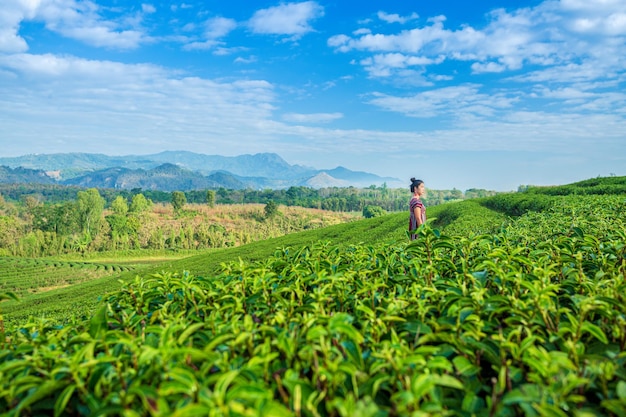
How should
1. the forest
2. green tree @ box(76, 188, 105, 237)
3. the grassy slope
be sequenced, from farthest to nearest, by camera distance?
green tree @ box(76, 188, 105, 237)
the forest
the grassy slope

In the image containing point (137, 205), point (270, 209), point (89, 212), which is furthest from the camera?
point (270, 209)

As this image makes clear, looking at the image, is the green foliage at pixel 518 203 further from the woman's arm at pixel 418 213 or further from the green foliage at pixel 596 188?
the woman's arm at pixel 418 213

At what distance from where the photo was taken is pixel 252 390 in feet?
3.06

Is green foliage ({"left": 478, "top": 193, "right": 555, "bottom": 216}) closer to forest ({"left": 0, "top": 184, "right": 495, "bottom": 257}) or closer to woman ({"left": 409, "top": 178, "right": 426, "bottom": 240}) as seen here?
woman ({"left": 409, "top": 178, "right": 426, "bottom": 240})

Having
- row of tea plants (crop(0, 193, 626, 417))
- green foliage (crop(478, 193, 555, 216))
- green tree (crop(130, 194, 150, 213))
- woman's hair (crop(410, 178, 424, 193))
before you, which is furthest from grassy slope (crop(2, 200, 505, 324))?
green tree (crop(130, 194, 150, 213))

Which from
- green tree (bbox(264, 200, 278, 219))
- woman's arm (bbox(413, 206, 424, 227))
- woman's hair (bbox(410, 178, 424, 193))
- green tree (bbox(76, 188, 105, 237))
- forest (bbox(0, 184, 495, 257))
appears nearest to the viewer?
woman's arm (bbox(413, 206, 424, 227))

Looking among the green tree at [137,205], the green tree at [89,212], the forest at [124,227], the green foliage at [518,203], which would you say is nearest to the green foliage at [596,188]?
the green foliage at [518,203]

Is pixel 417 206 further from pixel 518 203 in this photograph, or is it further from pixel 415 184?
pixel 518 203

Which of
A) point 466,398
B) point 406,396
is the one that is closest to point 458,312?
point 466,398

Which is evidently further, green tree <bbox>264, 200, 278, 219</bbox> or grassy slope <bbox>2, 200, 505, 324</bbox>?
green tree <bbox>264, 200, 278, 219</bbox>

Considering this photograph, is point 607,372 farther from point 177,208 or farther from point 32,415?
point 177,208

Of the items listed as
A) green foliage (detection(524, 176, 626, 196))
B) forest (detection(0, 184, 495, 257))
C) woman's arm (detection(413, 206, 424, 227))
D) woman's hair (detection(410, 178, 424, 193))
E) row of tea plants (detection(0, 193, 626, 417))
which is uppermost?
green foliage (detection(524, 176, 626, 196))

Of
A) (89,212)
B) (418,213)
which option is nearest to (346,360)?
(418,213)

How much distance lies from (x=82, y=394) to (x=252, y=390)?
54 centimetres
